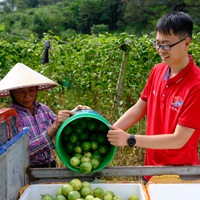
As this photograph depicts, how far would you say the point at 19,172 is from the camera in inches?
80.4

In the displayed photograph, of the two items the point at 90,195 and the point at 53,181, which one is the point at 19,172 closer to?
the point at 53,181

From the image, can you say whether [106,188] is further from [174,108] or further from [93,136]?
[174,108]

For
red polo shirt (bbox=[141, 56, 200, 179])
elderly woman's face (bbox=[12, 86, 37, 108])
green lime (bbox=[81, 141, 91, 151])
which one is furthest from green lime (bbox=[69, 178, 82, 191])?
elderly woman's face (bbox=[12, 86, 37, 108])

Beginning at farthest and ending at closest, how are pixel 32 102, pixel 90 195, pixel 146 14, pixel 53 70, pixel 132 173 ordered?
pixel 146 14
pixel 53 70
pixel 32 102
pixel 132 173
pixel 90 195

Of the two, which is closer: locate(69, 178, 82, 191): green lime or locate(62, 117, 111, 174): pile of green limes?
locate(69, 178, 82, 191): green lime

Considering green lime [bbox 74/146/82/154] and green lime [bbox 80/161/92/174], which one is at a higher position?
green lime [bbox 74/146/82/154]

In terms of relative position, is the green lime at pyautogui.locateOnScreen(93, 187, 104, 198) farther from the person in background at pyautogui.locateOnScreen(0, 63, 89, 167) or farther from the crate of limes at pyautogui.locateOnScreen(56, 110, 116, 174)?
the person in background at pyautogui.locateOnScreen(0, 63, 89, 167)

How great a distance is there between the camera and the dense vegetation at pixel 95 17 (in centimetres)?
4151

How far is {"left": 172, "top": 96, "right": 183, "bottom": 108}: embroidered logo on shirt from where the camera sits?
2.15 meters

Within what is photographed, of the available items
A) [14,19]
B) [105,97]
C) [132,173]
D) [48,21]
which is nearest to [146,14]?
[48,21]

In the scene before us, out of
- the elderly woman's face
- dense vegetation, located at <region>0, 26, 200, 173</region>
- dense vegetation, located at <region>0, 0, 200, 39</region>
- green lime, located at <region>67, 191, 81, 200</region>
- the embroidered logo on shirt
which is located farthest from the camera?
dense vegetation, located at <region>0, 0, 200, 39</region>

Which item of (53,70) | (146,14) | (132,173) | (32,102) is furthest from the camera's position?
(146,14)

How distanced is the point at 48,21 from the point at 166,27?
50.2 metres

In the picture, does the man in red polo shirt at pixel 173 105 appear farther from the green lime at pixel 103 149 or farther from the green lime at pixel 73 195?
the green lime at pixel 73 195
